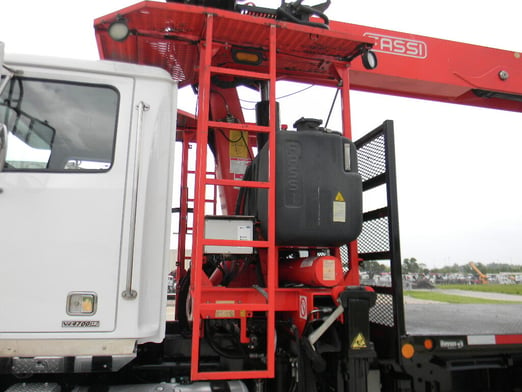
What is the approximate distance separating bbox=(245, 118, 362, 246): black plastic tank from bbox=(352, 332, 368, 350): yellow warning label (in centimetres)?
58

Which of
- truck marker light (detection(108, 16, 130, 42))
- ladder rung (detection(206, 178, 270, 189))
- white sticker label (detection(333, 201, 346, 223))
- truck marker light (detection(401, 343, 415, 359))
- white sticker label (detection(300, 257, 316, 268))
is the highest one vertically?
truck marker light (detection(108, 16, 130, 42))

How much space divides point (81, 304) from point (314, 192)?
149 centimetres

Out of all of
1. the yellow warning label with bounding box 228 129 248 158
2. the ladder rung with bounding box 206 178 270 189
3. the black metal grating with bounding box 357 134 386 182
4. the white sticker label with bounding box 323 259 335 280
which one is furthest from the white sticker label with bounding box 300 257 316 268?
the yellow warning label with bounding box 228 129 248 158

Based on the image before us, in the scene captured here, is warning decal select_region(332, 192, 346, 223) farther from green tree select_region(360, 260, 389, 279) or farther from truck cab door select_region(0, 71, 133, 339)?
truck cab door select_region(0, 71, 133, 339)

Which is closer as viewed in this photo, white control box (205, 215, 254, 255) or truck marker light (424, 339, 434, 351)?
white control box (205, 215, 254, 255)

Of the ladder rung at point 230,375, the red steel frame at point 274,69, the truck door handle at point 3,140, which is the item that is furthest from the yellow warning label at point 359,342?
the truck door handle at point 3,140

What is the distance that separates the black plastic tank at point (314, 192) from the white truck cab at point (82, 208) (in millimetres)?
690

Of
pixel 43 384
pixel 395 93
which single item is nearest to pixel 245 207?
pixel 43 384

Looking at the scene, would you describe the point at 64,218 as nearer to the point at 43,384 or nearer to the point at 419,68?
the point at 43,384

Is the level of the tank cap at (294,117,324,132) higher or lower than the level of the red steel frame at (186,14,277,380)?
higher

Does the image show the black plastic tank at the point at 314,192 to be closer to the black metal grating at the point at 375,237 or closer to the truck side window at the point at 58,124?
the black metal grating at the point at 375,237

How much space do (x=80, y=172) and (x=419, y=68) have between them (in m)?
3.40

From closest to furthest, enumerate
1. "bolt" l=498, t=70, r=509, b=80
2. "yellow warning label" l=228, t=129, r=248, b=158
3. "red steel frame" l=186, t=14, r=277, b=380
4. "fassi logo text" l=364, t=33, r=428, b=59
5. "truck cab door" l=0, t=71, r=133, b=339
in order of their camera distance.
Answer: "truck cab door" l=0, t=71, r=133, b=339
"red steel frame" l=186, t=14, r=277, b=380
"yellow warning label" l=228, t=129, r=248, b=158
"fassi logo text" l=364, t=33, r=428, b=59
"bolt" l=498, t=70, r=509, b=80

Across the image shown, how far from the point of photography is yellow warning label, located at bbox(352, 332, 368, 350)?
98.0 inches
